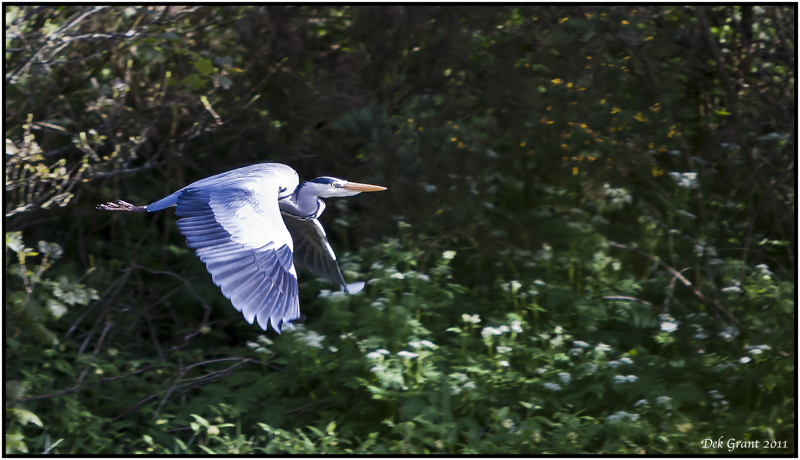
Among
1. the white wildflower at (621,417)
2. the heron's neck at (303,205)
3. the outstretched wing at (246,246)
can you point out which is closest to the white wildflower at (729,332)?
the white wildflower at (621,417)

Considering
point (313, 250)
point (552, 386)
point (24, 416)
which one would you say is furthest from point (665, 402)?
point (24, 416)

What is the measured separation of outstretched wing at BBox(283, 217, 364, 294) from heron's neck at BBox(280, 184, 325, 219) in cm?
4

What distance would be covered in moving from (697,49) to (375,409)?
3.07m

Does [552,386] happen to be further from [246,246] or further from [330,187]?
[246,246]

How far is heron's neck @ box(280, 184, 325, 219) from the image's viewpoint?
3.34 metres

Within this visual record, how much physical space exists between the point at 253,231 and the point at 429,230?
1.88m

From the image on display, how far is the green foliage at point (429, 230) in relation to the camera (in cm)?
379

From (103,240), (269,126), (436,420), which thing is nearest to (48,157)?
(103,240)

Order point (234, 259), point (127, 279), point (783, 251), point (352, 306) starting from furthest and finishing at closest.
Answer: point (127, 279) → point (783, 251) → point (352, 306) → point (234, 259)

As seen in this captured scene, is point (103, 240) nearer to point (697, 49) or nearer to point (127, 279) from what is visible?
point (127, 279)

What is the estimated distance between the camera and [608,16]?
4.38 metres

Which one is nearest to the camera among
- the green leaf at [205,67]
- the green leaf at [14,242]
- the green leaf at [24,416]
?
the green leaf at [14,242]

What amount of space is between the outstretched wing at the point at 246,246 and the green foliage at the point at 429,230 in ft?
3.56

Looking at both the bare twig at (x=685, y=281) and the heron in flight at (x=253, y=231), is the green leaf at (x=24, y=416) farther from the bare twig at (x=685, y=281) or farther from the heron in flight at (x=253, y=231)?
the bare twig at (x=685, y=281)
